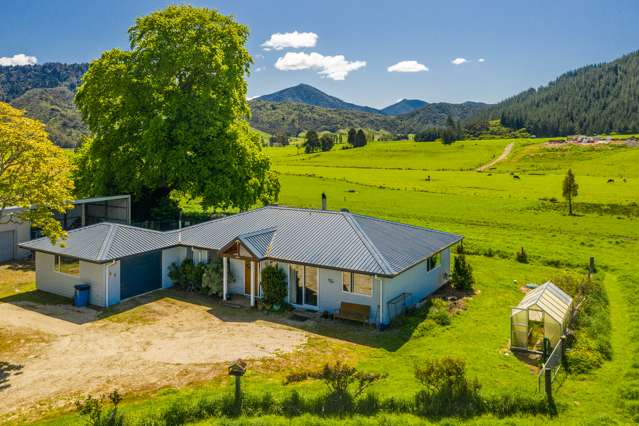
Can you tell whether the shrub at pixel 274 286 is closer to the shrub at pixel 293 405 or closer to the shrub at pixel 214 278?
the shrub at pixel 214 278

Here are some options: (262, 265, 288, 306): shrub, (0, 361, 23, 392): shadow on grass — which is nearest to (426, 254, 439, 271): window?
(262, 265, 288, 306): shrub

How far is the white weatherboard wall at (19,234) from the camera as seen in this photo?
1241 inches

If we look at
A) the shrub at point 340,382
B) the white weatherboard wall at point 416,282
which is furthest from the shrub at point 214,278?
the shrub at point 340,382

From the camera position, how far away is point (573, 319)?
19.5 meters

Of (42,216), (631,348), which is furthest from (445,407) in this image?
(42,216)

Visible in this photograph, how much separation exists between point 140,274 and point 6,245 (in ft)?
42.9

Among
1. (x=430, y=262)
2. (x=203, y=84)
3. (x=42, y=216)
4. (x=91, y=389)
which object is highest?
(x=203, y=84)

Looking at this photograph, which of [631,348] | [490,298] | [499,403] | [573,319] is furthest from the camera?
[490,298]

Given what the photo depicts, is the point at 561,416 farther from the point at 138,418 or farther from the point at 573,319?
the point at 138,418

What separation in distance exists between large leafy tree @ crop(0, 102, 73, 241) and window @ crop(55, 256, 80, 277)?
20.7ft

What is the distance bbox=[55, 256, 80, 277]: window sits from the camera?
2419 cm

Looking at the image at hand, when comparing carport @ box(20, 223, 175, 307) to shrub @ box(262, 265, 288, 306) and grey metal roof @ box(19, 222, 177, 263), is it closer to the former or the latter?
grey metal roof @ box(19, 222, 177, 263)

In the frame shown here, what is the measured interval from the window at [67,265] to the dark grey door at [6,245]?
950 centimetres

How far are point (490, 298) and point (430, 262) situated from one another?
343cm
